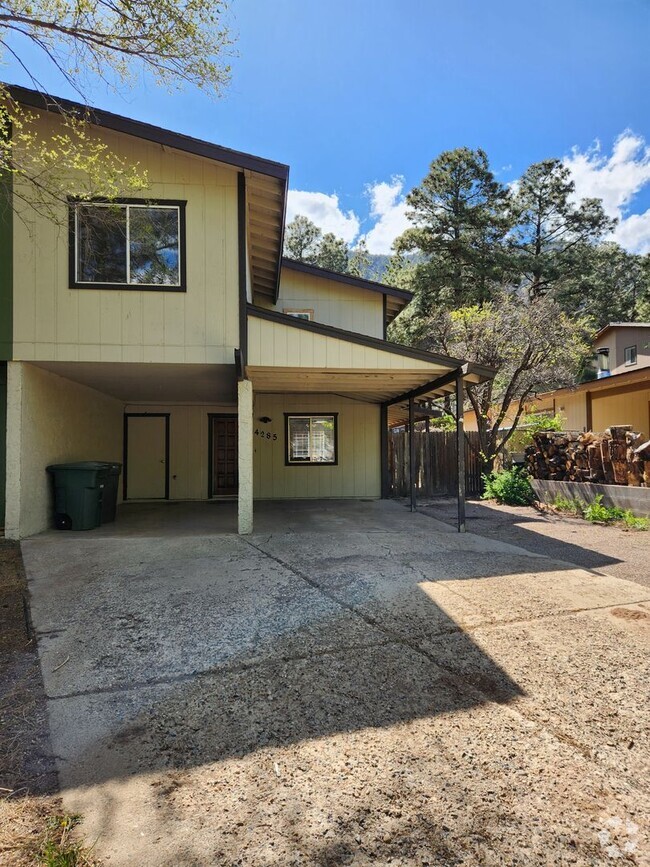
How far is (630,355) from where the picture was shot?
18094 millimetres

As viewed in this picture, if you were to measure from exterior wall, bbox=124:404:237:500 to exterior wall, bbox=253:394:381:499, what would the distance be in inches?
45.1

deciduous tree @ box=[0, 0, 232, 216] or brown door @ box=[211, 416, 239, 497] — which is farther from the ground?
deciduous tree @ box=[0, 0, 232, 216]

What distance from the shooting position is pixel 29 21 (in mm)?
4219

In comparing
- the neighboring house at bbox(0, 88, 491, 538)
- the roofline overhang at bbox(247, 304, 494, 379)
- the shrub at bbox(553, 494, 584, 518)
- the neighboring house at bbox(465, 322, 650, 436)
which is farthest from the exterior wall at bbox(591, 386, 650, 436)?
the neighboring house at bbox(0, 88, 491, 538)

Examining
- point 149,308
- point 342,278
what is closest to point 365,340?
point 149,308

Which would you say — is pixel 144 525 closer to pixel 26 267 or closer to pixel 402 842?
pixel 26 267

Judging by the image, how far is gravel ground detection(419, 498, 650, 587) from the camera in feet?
18.2

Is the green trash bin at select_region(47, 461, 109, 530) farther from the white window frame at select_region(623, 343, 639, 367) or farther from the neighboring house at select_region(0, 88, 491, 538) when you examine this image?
the white window frame at select_region(623, 343, 639, 367)

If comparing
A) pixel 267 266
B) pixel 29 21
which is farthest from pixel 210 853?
pixel 267 266

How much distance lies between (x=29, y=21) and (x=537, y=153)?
2580cm

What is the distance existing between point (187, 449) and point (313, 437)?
305 centimetres

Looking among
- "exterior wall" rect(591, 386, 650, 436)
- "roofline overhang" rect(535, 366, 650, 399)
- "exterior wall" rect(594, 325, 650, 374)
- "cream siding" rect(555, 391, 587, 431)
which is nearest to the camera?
"roofline overhang" rect(535, 366, 650, 399)

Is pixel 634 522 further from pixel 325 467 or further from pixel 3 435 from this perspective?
pixel 3 435

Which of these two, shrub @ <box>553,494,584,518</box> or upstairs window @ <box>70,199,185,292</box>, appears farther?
shrub @ <box>553,494,584,518</box>
